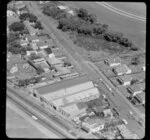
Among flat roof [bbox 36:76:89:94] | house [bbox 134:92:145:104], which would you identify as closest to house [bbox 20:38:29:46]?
flat roof [bbox 36:76:89:94]

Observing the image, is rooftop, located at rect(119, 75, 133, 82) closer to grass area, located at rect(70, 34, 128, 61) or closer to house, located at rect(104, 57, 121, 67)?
house, located at rect(104, 57, 121, 67)

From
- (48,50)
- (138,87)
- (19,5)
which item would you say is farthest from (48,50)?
(19,5)

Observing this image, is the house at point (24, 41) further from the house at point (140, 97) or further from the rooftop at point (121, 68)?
the house at point (140, 97)

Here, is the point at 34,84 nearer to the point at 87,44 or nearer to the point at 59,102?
the point at 59,102

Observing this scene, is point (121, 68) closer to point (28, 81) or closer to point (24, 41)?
point (28, 81)

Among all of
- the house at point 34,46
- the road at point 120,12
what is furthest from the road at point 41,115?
the road at point 120,12

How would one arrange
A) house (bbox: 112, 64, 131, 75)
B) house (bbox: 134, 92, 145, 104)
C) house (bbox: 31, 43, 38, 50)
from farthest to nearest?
1. house (bbox: 31, 43, 38, 50)
2. house (bbox: 112, 64, 131, 75)
3. house (bbox: 134, 92, 145, 104)

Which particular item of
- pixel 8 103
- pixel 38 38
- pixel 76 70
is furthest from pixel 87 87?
pixel 38 38
